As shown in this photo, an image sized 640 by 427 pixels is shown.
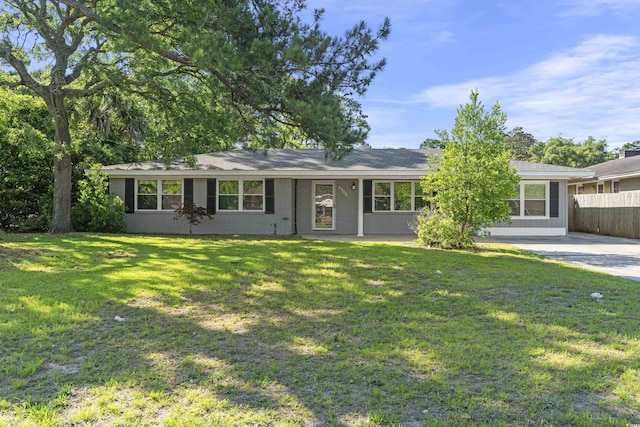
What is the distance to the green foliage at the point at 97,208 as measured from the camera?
48.0 ft

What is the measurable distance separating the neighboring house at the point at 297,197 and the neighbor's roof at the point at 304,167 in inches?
1.5

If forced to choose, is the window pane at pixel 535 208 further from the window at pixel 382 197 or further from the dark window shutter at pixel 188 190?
the dark window shutter at pixel 188 190

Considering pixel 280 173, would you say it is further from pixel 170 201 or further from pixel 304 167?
pixel 170 201

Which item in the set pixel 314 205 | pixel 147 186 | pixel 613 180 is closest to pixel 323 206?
pixel 314 205

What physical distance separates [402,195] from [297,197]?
417 centimetres

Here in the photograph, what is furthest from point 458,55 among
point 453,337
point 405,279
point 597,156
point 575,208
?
point 597,156

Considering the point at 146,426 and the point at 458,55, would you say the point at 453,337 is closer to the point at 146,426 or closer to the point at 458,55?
the point at 146,426

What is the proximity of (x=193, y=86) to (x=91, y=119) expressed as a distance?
6395 millimetres

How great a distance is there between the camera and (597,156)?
37.9 m

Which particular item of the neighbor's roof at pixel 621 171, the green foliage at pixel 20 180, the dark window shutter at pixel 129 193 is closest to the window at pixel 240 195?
the dark window shutter at pixel 129 193

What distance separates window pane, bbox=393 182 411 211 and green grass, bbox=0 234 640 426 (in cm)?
841

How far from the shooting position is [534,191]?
1543cm

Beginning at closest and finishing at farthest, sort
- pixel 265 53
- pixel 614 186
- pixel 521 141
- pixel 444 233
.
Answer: pixel 265 53 < pixel 444 233 < pixel 614 186 < pixel 521 141

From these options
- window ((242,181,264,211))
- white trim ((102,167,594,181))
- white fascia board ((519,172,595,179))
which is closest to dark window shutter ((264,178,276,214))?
window ((242,181,264,211))
